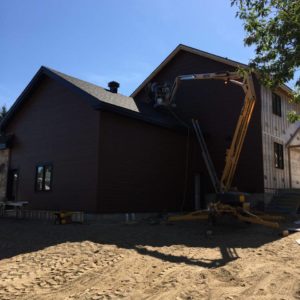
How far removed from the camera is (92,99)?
15203 mm

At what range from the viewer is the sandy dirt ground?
6344 mm

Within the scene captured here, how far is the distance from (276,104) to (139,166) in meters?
9.18

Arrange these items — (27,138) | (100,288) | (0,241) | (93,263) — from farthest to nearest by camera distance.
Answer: (27,138) → (0,241) → (93,263) → (100,288)

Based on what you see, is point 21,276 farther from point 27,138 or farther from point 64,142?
point 27,138

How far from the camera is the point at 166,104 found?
21.3m

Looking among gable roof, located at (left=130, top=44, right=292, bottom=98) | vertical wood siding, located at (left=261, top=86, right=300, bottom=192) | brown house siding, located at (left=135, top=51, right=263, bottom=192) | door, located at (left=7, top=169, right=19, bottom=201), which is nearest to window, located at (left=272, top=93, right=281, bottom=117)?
vertical wood siding, located at (left=261, top=86, right=300, bottom=192)

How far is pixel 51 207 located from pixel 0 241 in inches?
237

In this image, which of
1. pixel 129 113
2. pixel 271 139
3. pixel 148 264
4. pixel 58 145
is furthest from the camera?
pixel 271 139

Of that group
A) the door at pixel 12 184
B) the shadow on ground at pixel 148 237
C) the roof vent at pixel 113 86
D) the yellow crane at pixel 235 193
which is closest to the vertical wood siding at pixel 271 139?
the yellow crane at pixel 235 193

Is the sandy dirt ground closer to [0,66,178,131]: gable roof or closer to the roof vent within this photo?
[0,66,178,131]: gable roof

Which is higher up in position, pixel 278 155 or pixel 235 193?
pixel 278 155

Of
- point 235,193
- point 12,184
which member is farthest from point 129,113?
point 12,184

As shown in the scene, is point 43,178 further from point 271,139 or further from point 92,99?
point 271,139

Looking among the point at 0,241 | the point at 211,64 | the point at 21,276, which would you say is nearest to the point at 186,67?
the point at 211,64
